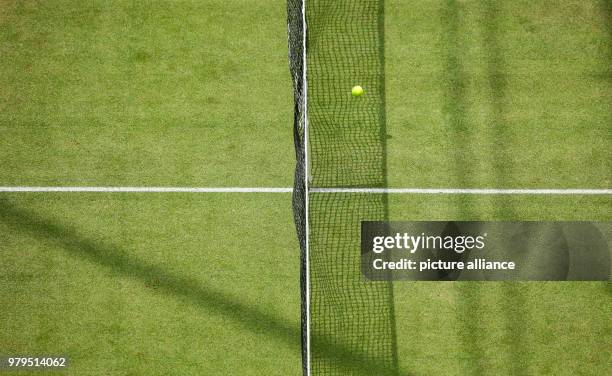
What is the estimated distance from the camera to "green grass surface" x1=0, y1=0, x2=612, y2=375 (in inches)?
372

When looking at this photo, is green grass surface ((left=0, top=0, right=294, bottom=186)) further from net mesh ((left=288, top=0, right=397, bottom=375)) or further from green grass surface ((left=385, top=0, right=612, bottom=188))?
green grass surface ((left=385, top=0, right=612, bottom=188))

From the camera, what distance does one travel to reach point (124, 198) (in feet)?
31.8

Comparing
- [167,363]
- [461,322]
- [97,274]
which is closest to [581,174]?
[461,322]

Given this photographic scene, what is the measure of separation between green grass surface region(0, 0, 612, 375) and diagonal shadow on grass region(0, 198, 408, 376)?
0.08ft

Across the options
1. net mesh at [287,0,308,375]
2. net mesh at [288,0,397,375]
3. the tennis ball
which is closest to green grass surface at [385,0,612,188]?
A: net mesh at [288,0,397,375]

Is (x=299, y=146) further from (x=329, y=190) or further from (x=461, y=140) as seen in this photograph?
(x=461, y=140)

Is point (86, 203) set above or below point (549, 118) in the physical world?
below

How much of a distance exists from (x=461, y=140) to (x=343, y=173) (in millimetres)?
2012

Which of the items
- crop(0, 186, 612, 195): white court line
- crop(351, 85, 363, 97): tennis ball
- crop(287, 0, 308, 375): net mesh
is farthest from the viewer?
crop(351, 85, 363, 97): tennis ball

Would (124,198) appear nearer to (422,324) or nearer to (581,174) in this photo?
(422,324)

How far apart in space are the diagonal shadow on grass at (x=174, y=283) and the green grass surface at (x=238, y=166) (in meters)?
0.02

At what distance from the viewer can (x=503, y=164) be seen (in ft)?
32.3

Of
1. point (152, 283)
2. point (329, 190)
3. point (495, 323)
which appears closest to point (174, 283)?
point (152, 283)

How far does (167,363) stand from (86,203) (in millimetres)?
2833
